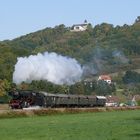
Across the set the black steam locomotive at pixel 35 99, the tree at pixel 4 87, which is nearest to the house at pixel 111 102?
the tree at pixel 4 87

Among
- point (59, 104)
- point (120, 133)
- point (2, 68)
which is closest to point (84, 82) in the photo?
point (2, 68)

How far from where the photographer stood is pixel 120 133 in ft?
91.6

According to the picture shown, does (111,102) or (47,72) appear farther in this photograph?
(111,102)

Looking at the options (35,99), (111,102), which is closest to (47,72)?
(35,99)

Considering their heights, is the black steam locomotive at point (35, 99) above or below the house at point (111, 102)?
below

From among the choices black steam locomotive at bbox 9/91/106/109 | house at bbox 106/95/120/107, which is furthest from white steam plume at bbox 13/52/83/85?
house at bbox 106/95/120/107

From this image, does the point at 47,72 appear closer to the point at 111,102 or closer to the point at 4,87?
the point at 4,87

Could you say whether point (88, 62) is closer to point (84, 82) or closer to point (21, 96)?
point (84, 82)

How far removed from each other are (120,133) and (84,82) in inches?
4866

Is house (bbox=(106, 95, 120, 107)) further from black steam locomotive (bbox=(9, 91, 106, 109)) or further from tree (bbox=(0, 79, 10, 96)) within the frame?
black steam locomotive (bbox=(9, 91, 106, 109))

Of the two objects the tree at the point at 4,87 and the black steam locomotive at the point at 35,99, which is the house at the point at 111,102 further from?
the black steam locomotive at the point at 35,99

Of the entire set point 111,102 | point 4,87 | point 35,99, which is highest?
point 4,87

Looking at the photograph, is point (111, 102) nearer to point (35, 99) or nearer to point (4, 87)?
point (4, 87)

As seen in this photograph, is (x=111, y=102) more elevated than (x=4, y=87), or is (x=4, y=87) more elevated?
(x=4, y=87)
